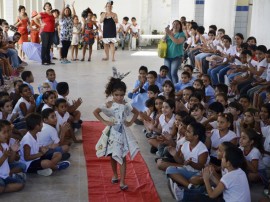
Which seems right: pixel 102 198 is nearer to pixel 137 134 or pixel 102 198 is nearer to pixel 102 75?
pixel 137 134

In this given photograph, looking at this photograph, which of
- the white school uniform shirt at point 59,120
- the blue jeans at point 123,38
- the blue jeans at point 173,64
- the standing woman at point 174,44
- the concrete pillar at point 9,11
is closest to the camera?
the white school uniform shirt at point 59,120

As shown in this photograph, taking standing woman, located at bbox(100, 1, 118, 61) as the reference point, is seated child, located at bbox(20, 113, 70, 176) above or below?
below

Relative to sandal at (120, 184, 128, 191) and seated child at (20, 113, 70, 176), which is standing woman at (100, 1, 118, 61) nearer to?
seated child at (20, 113, 70, 176)

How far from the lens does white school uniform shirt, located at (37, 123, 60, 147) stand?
15.3 feet

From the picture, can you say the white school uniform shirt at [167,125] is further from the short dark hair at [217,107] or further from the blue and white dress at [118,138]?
the blue and white dress at [118,138]

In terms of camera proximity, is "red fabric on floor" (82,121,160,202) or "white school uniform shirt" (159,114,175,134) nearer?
"red fabric on floor" (82,121,160,202)

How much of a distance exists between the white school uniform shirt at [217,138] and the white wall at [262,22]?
431 cm

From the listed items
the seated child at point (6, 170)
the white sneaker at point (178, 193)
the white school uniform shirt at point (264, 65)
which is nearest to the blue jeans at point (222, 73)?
the white school uniform shirt at point (264, 65)

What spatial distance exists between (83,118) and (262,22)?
4.21 m

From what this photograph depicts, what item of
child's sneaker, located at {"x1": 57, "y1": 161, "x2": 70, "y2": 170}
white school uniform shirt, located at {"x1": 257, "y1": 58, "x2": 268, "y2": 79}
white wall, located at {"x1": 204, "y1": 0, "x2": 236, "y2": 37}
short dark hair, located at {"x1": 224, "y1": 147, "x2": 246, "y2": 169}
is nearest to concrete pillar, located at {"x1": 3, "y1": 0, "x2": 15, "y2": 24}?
white wall, located at {"x1": 204, "y1": 0, "x2": 236, "y2": 37}

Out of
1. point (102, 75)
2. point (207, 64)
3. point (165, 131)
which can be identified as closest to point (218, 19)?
point (207, 64)

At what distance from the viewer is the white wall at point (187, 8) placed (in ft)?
49.5

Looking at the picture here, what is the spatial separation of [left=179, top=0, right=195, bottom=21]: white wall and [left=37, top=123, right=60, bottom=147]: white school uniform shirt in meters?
11.0

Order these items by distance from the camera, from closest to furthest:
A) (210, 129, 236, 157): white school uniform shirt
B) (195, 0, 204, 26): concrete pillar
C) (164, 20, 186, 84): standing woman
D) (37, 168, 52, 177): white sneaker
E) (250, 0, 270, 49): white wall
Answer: (37, 168, 52, 177): white sneaker, (210, 129, 236, 157): white school uniform shirt, (164, 20, 186, 84): standing woman, (250, 0, 270, 49): white wall, (195, 0, 204, 26): concrete pillar
